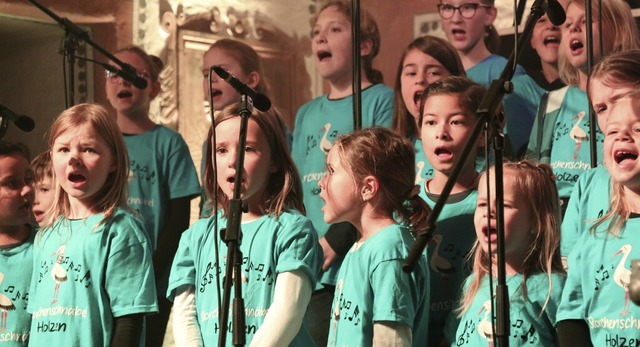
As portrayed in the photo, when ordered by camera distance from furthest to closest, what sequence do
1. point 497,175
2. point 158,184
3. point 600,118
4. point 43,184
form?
point 158,184 < point 43,184 < point 600,118 < point 497,175

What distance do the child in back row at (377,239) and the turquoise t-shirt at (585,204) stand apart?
0.35m

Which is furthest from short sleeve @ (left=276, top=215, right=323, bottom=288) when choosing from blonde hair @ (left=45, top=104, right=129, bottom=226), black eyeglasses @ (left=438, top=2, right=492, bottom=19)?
black eyeglasses @ (left=438, top=2, right=492, bottom=19)

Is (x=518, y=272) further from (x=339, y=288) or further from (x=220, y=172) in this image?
(x=220, y=172)

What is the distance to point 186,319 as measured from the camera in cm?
292

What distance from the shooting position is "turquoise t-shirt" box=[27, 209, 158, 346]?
2889 mm

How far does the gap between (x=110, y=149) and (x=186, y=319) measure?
0.51 m

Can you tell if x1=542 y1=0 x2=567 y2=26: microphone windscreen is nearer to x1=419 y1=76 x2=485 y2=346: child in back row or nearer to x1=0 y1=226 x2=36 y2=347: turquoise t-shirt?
x1=419 y1=76 x2=485 y2=346: child in back row

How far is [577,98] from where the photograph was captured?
3.29 m

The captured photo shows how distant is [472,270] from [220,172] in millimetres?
687

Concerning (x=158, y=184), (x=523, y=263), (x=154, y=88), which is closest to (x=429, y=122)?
(x=523, y=263)

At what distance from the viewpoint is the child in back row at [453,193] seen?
2.92 meters

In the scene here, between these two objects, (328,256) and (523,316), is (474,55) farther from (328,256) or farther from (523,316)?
(523,316)

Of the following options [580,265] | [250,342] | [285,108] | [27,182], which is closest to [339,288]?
[250,342]

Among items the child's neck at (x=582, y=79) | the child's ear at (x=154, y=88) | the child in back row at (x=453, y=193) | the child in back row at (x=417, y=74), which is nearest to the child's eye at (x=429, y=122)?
the child in back row at (x=453, y=193)
